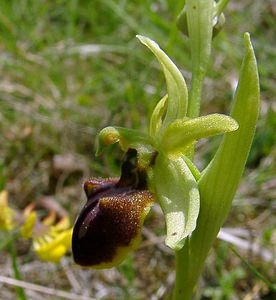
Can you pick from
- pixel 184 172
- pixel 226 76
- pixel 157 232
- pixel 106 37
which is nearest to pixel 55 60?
pixel 106 37

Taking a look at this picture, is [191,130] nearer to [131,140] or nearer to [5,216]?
[131,140]

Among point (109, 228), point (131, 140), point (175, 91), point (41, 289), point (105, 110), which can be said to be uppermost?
point (175, 91)

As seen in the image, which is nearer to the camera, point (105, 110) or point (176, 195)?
point (176, 195)

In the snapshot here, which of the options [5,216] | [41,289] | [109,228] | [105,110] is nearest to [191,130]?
[109,228]

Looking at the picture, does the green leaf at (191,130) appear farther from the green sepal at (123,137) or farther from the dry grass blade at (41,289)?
the dry grass blade at (41,289)

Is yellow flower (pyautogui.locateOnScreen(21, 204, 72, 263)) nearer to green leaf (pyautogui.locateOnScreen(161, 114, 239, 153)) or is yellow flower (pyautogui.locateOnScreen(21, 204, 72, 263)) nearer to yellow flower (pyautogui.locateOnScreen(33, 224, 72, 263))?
yellow flower (pyautogui.locateOnScreen(33, 224, 72, 263))

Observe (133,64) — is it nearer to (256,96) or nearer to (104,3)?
(104,3)

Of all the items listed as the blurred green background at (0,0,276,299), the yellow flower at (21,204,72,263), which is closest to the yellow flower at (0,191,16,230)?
the yellow flower at (21,204,72,263)
